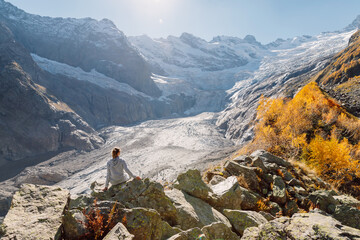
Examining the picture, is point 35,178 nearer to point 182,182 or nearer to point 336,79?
point 182,182

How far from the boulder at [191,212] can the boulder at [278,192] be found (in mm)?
2933

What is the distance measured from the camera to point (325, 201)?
6965 mm

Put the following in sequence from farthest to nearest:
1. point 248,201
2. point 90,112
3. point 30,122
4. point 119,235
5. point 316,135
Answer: point 90,112, point 30,122, point 316,135, point 248,201, point 119,235

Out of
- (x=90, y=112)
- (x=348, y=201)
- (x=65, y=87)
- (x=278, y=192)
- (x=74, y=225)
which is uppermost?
(x=65, y=87)

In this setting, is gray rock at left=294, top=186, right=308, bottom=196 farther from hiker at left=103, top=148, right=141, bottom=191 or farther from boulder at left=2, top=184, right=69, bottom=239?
boulder at left=2, top=184, right=69, bottom=239

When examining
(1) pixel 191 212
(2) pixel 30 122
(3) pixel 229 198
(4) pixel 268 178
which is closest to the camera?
(1) pixel 191 212

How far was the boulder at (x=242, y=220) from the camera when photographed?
527 centimetres

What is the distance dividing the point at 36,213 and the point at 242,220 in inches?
193

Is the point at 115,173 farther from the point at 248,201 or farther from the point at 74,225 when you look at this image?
the point at 248,201

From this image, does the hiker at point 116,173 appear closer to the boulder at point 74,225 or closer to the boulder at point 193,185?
the boulder at point 193,185

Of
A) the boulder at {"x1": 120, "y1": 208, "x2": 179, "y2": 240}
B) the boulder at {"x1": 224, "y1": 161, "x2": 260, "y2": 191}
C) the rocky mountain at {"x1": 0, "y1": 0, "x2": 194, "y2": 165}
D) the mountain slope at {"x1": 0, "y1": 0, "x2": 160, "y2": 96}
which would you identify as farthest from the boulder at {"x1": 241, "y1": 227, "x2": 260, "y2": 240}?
the mountain slope at {"x1": 0, "y1": 0, "x2": 160, "y2": 96}

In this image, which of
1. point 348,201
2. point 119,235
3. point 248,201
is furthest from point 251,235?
point 348,201

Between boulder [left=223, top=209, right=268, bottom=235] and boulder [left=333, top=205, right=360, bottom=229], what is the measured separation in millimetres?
2464

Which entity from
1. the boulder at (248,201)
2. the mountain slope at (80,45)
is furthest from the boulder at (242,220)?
the mountain slope at (80,45)
